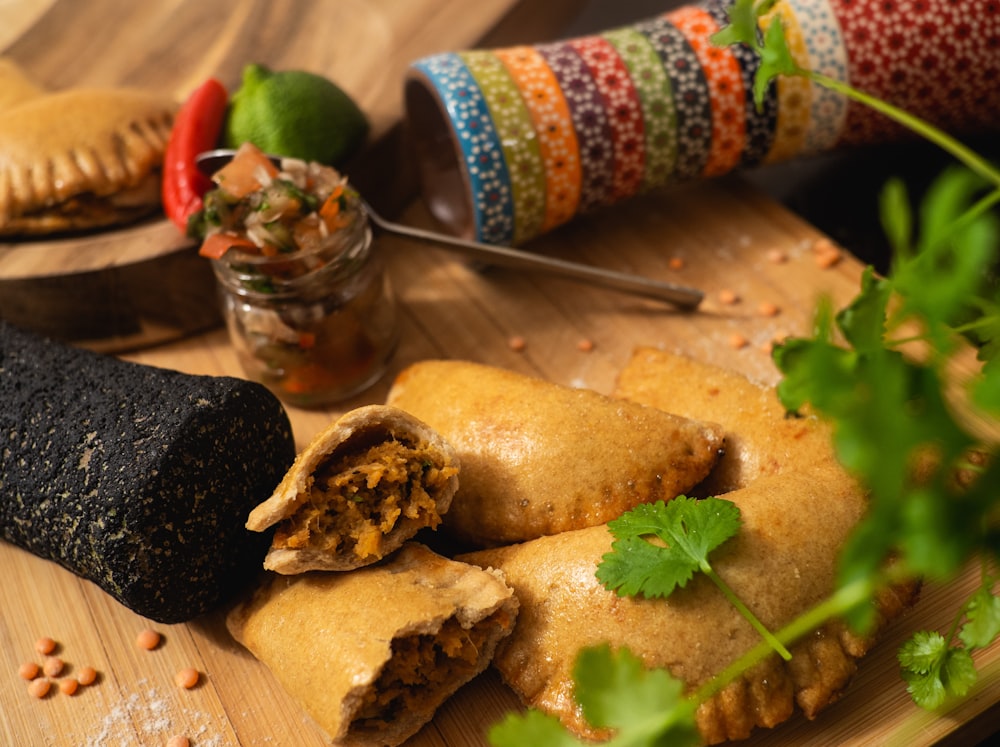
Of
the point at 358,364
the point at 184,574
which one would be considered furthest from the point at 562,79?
the point at 184,574

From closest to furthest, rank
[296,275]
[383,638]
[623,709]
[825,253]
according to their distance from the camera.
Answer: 1. [623,709]
2. [383,638]
3. [296,275]
4. [825,253]

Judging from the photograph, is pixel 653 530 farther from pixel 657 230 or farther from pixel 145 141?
pixel 145 141

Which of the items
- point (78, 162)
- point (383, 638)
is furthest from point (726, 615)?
point (78, 162)

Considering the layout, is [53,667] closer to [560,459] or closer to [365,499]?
[365,499]

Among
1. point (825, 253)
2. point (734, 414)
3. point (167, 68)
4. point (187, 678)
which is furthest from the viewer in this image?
point (167, 68)

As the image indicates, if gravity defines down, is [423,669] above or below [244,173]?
below

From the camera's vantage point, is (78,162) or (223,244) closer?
(223,244)

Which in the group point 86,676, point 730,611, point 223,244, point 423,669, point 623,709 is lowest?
point 86,676
